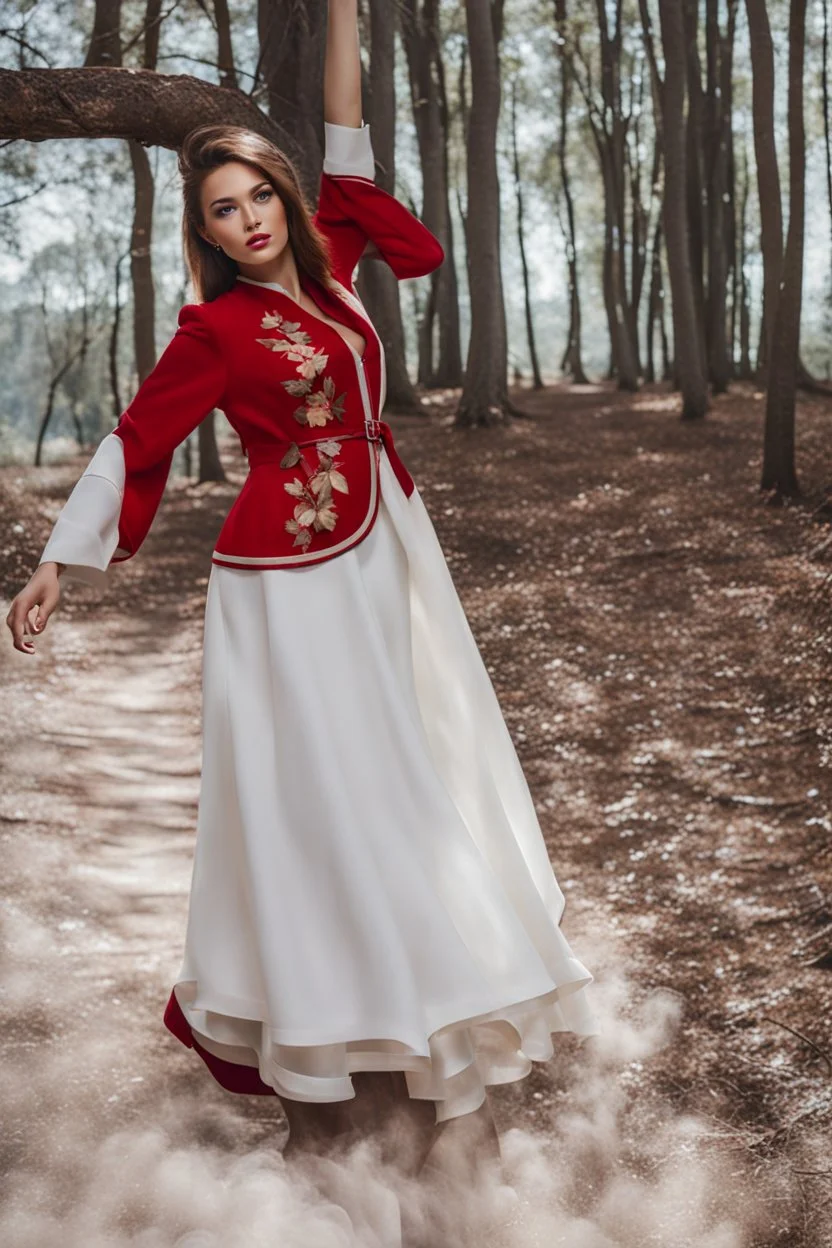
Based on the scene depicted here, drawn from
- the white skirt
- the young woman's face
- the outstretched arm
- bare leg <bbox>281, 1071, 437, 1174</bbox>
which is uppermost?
the outstretched arm

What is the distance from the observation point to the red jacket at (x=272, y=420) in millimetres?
2459

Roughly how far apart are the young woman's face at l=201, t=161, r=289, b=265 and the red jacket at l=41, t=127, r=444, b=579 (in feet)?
0.33

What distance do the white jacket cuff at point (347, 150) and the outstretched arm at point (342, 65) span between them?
2cm

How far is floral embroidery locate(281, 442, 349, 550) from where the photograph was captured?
248cm

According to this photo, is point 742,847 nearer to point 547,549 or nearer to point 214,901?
point 214,901

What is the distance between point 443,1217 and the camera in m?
2.76

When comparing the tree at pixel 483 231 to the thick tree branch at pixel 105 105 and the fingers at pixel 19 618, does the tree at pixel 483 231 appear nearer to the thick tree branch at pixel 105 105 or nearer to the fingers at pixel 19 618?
the thick tree branch at pixel 105 105

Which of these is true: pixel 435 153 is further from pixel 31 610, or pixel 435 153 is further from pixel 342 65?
pixel 31 610

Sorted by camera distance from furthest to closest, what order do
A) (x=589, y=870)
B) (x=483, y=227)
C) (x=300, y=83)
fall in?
(x=483, y=227) < (x=589, y=870) < (x=300, y=83)

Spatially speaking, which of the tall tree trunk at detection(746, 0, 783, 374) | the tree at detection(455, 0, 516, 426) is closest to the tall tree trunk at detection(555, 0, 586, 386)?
the tree at detection(455, 0, 516, 426)

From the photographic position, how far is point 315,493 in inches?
99.0

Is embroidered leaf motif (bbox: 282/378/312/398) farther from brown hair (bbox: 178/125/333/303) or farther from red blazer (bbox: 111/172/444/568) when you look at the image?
brown hair (bbox: 178/125/333/303)

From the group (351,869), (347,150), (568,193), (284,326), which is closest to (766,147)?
(347,150)

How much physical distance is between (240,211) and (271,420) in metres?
0.43
